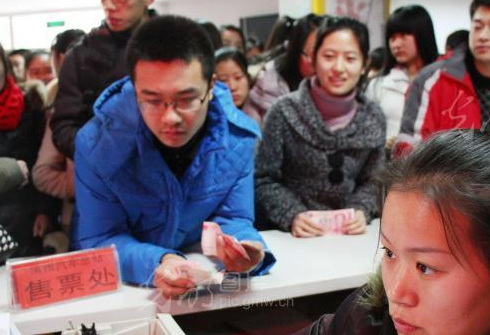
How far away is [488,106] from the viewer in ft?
6.86

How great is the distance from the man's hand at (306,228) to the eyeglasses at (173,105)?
528 millimetres

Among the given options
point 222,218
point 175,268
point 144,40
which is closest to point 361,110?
point 222,218

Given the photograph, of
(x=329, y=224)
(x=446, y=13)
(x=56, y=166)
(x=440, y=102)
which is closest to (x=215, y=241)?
(x=329, y=224)

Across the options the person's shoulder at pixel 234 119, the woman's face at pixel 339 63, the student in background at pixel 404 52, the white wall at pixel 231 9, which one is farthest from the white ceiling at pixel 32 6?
the white wall at pixel 231 9

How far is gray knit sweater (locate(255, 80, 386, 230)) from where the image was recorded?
78.4 inches

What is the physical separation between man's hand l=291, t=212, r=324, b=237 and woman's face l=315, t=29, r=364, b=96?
47cm

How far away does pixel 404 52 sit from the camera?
2.73 meters

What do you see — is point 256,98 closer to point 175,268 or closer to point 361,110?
point 361,110

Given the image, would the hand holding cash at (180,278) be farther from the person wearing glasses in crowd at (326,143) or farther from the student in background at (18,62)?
the student in background at (18,62)

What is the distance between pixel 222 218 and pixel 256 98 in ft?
3.69

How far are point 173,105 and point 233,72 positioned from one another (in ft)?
3.83

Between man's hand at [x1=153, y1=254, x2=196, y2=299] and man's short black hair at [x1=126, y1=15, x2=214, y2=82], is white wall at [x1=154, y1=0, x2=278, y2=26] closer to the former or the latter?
man's short black hair at [x1=126, y1=15, x2=214, y2=82]

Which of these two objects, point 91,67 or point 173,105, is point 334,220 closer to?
point 173,105

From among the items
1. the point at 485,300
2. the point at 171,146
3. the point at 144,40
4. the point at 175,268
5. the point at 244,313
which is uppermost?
the point at 144,40
